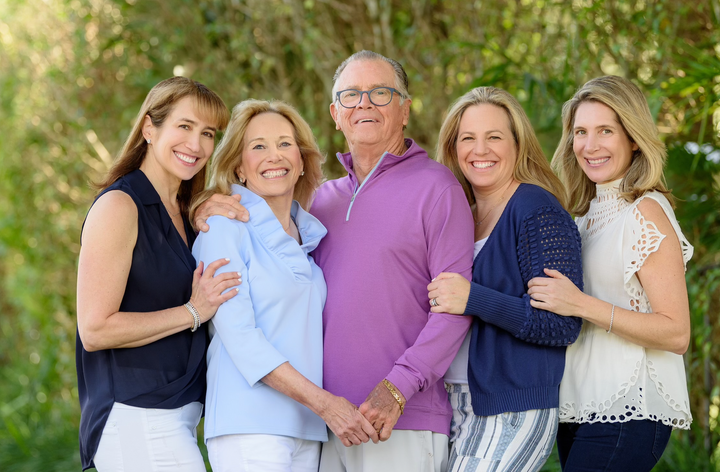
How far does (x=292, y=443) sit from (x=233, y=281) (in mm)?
595

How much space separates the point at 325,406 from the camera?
7.37 ft

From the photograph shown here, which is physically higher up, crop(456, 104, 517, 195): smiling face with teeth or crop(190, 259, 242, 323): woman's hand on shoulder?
crop(456, 104, 517, 195): smiling face with teeth

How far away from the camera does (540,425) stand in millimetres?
2254

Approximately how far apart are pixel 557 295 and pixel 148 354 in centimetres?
139

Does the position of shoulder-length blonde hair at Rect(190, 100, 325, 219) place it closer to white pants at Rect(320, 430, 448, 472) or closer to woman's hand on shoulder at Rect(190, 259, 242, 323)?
woman's hand on shoulder at Rect(190, 259, 242, 323)

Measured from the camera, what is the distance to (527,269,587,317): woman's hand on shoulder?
222cm

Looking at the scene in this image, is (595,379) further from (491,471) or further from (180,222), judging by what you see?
(180,222)

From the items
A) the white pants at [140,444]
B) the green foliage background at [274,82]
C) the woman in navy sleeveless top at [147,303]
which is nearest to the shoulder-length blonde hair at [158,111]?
the woman in navy sleeveless top at [147,303]

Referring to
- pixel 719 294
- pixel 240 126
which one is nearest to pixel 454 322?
pixel 240 126

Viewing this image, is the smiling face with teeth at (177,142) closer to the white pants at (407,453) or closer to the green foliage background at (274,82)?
the white pants at (407,453)

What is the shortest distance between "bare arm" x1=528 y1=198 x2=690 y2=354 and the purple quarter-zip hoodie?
0.31 m

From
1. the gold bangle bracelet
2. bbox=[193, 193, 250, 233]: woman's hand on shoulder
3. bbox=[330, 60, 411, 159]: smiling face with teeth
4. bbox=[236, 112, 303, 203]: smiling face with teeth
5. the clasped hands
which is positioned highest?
bbox=[330, 60, 411, 159]: smiling face with teeth

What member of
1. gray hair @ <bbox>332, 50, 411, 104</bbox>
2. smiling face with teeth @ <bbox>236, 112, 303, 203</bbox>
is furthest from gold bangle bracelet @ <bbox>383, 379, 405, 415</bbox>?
gray hair @ <bbox>332, 50, 411, 104</bbox>

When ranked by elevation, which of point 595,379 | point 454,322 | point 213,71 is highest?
point 213,71
